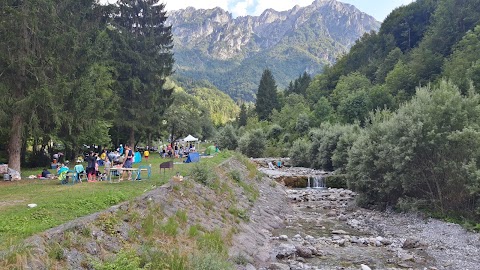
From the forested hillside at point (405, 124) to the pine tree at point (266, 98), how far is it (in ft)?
2.31

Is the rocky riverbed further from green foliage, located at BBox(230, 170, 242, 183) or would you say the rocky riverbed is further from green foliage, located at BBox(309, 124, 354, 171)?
green foliage, located at BBox(309, 124, 354, 171)

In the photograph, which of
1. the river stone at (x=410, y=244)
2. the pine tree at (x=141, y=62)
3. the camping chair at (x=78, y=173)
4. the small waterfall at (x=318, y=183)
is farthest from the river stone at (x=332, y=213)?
the pine tree at (x=141, y=62)

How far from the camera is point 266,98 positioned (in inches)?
4254

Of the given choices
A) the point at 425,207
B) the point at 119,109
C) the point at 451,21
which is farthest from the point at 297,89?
the point at 425,207

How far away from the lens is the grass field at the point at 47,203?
862 centimetres

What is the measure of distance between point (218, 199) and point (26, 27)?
13092 millimetres

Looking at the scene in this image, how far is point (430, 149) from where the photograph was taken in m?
20.0

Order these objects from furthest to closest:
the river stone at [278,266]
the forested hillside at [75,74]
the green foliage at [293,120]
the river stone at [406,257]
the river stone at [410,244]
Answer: the green foliage at [293,120]
the forested hillside at [75,74]
the river stone at [410,244]
the river stone at [406,257]
the river stone at [278,266]

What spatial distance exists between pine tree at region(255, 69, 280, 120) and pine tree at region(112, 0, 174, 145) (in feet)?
211

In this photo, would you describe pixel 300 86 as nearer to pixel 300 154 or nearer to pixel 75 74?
pixel 300 154

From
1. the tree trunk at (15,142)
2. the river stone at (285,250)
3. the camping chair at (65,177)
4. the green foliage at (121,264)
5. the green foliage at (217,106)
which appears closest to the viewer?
the green foliage at (121,264)

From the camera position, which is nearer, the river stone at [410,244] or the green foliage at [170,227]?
the green foliage at [170,227]

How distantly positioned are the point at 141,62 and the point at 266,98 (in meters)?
70.9

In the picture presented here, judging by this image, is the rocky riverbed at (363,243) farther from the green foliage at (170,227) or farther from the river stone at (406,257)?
the green foliage at (170,227)
